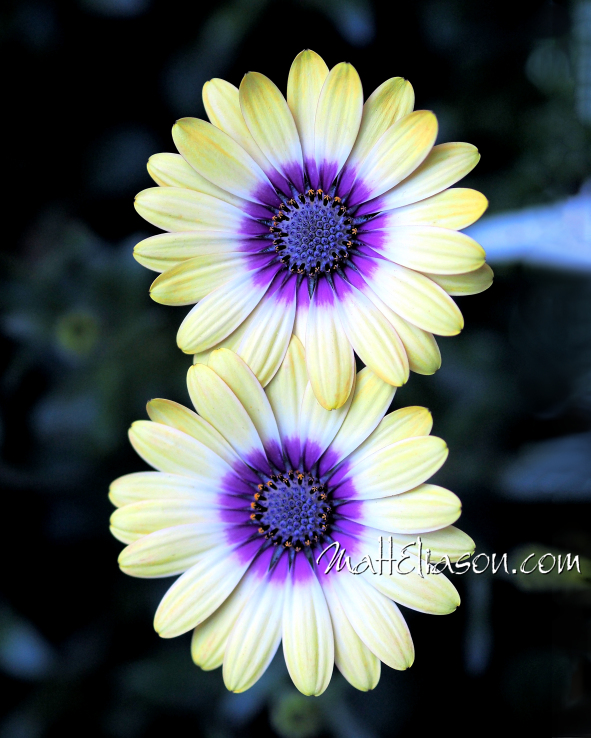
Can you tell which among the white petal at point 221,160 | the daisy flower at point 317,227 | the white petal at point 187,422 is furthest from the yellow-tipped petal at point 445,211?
the white petal at point 187,422

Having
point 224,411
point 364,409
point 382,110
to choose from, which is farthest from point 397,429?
point 382,110

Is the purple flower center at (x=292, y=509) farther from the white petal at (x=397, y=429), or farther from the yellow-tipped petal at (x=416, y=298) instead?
the yellow-tipped petal at (x=416, y=298)

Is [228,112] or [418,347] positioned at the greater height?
[228,112]

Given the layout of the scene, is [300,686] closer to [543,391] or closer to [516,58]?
[543,391]

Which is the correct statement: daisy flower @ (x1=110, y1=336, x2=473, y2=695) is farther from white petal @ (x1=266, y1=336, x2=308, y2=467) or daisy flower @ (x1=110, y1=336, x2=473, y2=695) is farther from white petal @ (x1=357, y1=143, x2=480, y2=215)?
white petal @ (x1=357, y1=143, x2=480, y2=215)

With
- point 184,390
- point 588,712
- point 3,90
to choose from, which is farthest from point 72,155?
point 588,712

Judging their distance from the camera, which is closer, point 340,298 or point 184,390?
point 340,298

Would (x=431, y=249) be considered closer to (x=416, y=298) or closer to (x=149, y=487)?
(x=416, y=298)
